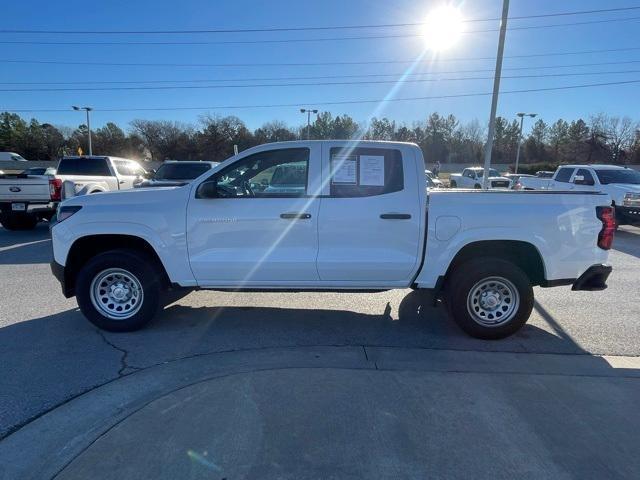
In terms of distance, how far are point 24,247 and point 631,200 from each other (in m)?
16.1

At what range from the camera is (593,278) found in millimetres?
4516

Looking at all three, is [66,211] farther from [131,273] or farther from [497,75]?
[497,75]

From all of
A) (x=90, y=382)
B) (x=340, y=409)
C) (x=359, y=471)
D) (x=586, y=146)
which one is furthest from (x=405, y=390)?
(x=586, y=146)

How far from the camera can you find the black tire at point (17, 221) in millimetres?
11933

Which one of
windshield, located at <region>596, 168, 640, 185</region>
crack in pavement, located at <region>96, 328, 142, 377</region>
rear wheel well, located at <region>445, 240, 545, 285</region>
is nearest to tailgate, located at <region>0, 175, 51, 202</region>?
crack in pavement, located at <region>96, 328, 142, 377</region>

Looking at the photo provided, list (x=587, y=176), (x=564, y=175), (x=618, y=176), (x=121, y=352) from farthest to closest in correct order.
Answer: (x=564, y=175) < (x=587, y=176) < (x=618, y=176) < (x=121, y=352)

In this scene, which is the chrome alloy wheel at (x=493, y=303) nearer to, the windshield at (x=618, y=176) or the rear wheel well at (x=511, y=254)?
the rear wheel well at (x=511, y=254)

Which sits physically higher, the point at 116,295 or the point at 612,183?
the point at 612,183

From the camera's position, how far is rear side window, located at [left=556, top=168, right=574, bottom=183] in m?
14.8

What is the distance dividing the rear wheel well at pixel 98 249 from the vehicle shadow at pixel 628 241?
10.00 metres

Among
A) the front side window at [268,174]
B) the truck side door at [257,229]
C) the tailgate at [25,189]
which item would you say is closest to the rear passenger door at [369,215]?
the truck side door at [257,229]

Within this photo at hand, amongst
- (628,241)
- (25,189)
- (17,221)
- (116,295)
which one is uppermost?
(25,189)

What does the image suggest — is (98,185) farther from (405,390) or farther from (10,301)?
(405,390)

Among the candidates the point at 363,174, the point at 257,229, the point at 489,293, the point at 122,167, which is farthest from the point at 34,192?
the point at 489,293
